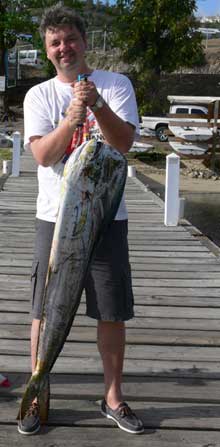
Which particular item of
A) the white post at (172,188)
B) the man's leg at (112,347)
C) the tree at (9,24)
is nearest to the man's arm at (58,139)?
the man's leg at (112,347)

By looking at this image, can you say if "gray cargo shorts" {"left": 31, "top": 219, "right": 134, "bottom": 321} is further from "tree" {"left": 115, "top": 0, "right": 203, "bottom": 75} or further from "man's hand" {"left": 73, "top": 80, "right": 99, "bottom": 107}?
"tree" {"left": 115, "top": 0, "right": 203, "bottom": 75}

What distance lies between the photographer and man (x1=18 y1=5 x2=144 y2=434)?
8.26 feet

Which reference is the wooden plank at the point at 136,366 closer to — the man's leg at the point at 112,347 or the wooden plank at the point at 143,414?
the wooden plank at the point at 143,414

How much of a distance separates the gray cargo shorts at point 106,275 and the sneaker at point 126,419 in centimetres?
45

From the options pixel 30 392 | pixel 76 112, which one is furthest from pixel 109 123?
pixel 30 392

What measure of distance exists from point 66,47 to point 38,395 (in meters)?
1.49

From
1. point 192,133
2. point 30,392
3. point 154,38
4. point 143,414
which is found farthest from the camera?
point 154,38

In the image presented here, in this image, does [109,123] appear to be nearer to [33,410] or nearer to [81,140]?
[81,140]

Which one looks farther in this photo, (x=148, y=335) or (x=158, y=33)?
(x=158, y=33)

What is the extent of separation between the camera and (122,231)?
276 cm

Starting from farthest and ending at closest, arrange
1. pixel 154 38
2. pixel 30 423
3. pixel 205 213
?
pixel 154 38 < pixel 205 213 < pixel 30 423

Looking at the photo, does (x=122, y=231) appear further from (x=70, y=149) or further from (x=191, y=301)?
(x=191, y=301)

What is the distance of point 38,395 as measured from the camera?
2750 mm

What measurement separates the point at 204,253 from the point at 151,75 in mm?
28578
